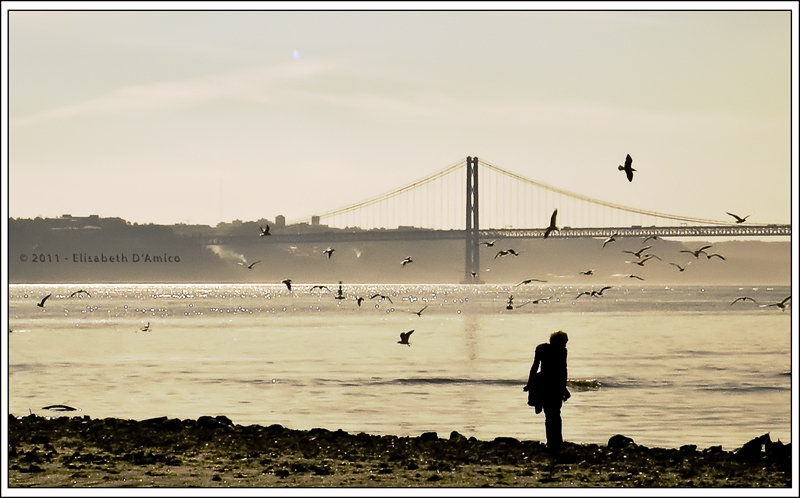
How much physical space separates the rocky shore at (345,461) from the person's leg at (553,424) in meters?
0.14

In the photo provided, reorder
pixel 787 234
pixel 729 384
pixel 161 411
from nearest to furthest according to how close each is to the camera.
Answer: pixel 161 411, pixel 729 384, pixel 787 234

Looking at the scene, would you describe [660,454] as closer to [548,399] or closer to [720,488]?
[548,399]

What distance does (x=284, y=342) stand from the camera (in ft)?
151

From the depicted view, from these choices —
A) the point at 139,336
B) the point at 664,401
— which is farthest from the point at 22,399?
the point at 139,336

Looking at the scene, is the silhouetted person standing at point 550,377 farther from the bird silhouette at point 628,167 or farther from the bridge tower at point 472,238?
the bridge tower at point 472,238

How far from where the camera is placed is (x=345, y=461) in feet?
39.0

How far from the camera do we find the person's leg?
38.1 ft

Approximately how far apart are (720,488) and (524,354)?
29194mm

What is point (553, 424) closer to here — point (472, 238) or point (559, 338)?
point (559, 338)

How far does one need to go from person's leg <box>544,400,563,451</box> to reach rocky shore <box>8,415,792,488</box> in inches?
5.5

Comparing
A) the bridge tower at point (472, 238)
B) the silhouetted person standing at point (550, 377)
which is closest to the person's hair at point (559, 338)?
the silhouetted person standing at point (550, 377)

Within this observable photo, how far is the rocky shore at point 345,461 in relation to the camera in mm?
10375

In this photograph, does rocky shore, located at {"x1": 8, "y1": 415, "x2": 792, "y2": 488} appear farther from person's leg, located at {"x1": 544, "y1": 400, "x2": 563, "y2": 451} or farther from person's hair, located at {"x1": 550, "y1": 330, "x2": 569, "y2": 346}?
person's hair, located at {"x1": 550, "y1": 330, "x2": 569, "y2": 346}

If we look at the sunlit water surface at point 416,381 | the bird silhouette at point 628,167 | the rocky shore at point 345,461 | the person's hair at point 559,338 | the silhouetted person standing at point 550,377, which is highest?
the bird silhouette at point 628,167
